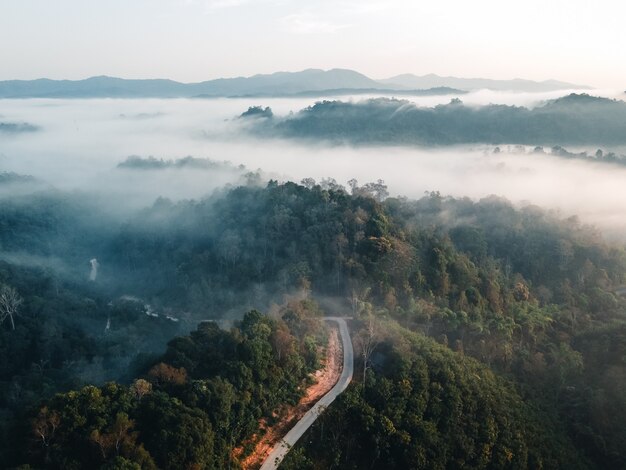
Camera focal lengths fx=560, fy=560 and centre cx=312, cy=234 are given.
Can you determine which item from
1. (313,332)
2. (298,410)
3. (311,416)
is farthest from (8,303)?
(311,416)

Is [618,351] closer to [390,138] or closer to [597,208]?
[597,208]

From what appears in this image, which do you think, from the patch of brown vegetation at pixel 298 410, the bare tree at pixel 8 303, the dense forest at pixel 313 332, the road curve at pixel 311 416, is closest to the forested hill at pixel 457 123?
the dense forest at pixel 313 332

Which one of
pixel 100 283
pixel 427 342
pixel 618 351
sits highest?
pixel 427 342

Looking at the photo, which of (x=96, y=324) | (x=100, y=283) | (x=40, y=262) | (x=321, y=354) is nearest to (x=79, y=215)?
(x=40, y=262)

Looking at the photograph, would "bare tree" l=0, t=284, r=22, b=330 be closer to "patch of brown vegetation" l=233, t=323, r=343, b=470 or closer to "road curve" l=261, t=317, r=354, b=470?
"patch of brown vegetation" l=233, t=323, r=343, b=470

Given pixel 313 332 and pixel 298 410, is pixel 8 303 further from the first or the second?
pixel 298 410
